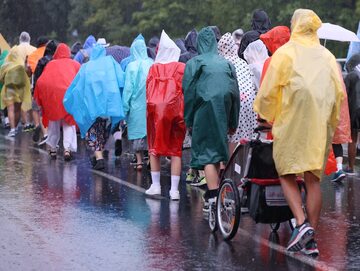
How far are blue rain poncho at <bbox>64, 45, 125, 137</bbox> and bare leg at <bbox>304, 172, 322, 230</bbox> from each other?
6.11 m

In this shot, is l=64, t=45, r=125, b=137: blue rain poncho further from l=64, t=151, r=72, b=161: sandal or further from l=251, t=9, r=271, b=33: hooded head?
l=251, t=9, r=271, b=33: hooded head

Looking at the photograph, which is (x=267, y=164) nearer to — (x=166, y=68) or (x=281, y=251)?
(x=281, y=251)

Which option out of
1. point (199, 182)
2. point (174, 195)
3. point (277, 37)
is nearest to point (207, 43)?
point (277, 37)

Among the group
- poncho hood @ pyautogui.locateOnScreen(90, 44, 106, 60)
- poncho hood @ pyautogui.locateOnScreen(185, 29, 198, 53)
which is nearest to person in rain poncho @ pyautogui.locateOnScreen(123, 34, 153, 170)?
poncho hood @ pyautogui.locateOnScreen(90, 44, 106, 60)

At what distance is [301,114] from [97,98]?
6427mm

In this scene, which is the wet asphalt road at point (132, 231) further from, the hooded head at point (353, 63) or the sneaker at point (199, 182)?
the hooded head at point (353, 63)

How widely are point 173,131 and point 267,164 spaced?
10.2 ft

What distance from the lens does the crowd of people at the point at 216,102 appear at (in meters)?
9.20

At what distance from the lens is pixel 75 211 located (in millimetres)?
11406

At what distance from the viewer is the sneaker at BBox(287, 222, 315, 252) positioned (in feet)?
29.4

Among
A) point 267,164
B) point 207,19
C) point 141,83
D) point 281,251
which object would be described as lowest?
point 281,251

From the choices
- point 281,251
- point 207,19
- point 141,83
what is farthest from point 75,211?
point 207,19

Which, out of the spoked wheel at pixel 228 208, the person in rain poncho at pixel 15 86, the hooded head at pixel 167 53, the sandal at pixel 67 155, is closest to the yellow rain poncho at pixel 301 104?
the spoked wheel at pixel 228 208

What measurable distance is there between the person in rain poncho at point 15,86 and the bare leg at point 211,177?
1148cm
